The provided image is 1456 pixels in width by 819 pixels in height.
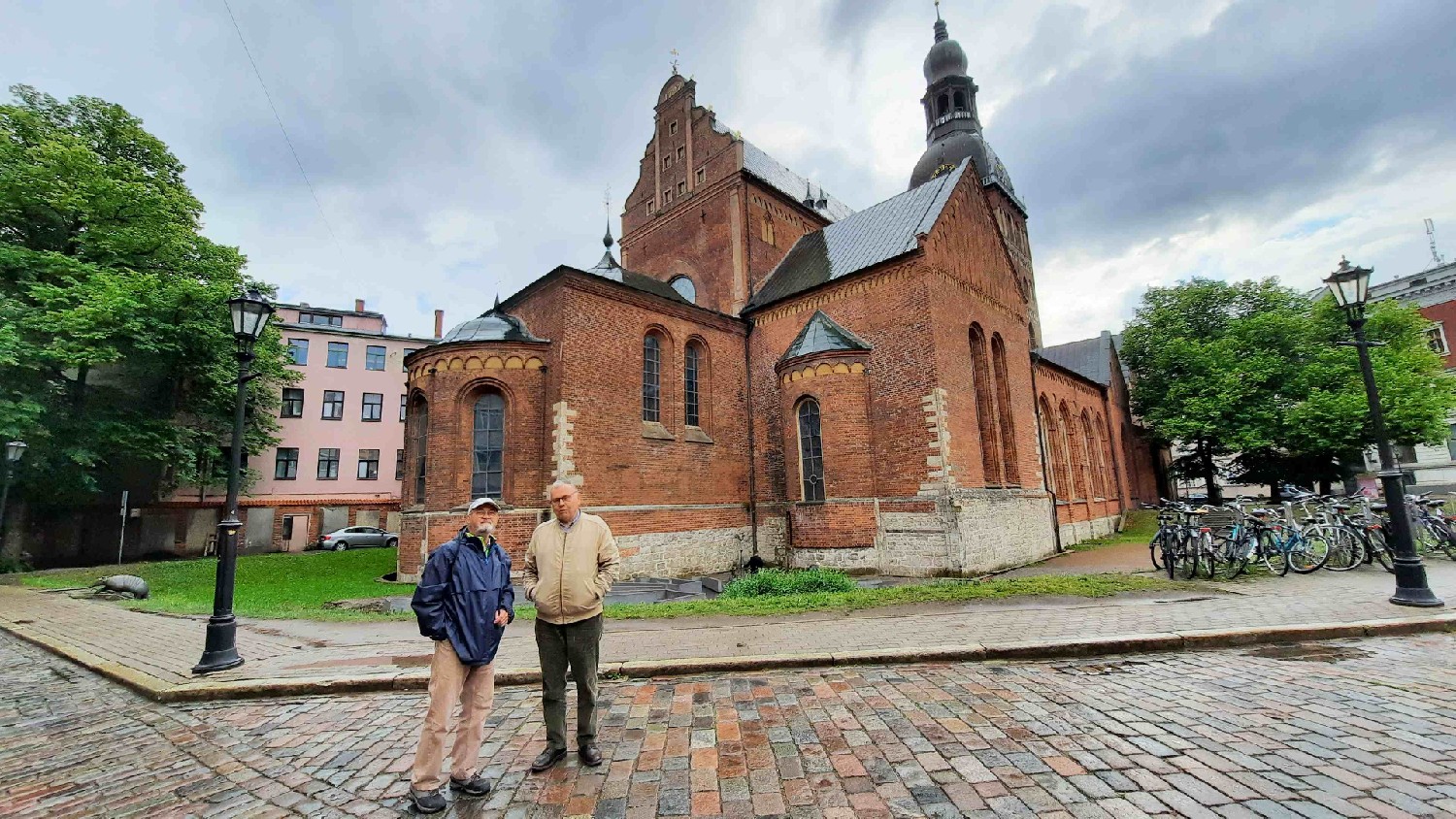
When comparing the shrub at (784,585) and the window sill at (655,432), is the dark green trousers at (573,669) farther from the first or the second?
the window sill at (655,432)

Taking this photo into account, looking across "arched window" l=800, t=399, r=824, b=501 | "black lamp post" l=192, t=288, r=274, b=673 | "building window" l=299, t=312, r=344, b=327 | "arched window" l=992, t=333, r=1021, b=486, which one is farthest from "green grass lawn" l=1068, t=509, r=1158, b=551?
"building window" l=299, t=312, r=344, b=327

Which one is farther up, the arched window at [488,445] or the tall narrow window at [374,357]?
the tall narrow window at [374,357]

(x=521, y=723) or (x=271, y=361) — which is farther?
(x=271, y=361)

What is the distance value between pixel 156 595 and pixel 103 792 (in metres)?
14.1

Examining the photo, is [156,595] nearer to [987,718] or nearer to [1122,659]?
[987,718]

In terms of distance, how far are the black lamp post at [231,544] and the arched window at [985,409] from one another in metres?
15.8

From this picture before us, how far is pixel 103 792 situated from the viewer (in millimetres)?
3627

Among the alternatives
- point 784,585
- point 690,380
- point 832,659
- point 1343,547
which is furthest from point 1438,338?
point 832,659

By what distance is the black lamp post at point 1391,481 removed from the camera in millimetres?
7293

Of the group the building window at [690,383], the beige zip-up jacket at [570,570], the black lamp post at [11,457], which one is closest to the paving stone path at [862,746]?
the beige zip-up jacket at [570,570]

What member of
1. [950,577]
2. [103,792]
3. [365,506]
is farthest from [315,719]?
[365,506]

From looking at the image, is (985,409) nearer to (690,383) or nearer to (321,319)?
(690,383)

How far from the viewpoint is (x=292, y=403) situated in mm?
31203

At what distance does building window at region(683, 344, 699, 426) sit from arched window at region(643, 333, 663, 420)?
0.80m
